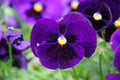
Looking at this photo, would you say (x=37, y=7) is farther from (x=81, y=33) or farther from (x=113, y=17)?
(x=81, y=33)

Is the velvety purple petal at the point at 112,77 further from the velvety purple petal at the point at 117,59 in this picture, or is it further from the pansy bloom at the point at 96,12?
the pansy bloom at the point at 96,12

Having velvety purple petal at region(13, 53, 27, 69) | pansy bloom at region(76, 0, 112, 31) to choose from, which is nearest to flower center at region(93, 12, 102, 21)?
pansy bloom at region(76, 0, 112, 31)

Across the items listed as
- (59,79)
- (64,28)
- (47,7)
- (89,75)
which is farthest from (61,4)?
(64,28)

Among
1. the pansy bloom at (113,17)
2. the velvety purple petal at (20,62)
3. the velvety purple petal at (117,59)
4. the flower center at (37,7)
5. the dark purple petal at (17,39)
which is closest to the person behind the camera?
the velvety purple petal at (117,59)

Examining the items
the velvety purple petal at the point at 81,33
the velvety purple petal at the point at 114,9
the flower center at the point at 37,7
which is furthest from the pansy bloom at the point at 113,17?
the flower center at the point at 37,7

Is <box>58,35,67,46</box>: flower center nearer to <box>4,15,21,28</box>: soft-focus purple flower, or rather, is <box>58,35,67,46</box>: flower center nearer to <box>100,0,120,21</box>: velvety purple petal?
<box>100,0,120,21</box>: velvety purple petal

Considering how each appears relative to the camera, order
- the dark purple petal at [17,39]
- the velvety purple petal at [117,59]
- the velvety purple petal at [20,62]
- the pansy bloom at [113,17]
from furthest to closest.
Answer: the velvety purple petal at [20,62] → the pansy bloom at [113,17] → the dark purple petal at [17,39] → the velvety purple petal at [117,59]

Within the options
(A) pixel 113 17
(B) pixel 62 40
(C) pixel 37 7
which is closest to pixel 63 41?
(B) pixel 62 40
